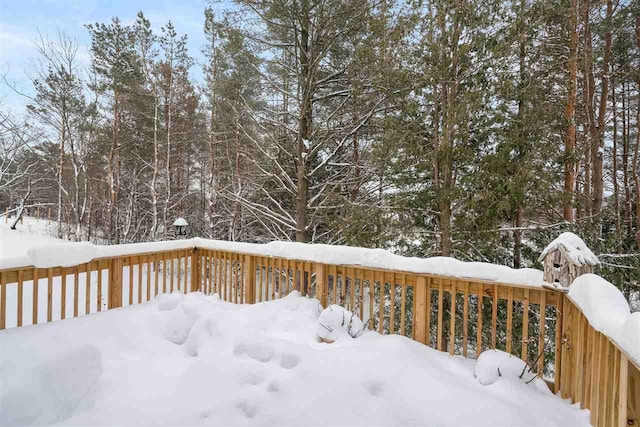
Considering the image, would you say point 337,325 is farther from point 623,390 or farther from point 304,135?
point 304,135

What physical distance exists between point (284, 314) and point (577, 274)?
8.18ft

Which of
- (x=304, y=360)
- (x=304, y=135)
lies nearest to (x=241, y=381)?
(x=304, y=360)

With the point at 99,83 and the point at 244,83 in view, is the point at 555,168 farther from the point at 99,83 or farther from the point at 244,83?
the point at 99,83

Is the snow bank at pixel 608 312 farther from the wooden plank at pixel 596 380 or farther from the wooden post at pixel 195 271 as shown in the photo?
the wooden post at pixel 195 271

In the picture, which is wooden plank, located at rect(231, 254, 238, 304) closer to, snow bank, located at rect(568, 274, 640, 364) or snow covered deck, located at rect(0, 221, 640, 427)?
snow covered deck, located at rect(0, 221, 640, 427)

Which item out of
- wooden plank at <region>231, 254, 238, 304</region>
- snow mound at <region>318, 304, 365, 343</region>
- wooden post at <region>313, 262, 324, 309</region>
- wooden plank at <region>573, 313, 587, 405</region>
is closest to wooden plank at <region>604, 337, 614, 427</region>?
wooden plank at <region>573, 313, 587, 405</region>

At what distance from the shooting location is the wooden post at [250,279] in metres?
4.12

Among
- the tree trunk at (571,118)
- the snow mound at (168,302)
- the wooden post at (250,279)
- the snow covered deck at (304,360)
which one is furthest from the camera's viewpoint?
the tree trunk at (571,118)

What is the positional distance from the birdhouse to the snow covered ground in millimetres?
818

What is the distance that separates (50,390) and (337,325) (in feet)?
7.13

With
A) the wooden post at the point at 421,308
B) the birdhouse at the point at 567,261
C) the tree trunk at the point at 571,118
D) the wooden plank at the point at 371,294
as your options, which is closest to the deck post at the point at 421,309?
the wooden post at the point at 421,308

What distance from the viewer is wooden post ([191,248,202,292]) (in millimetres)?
4698

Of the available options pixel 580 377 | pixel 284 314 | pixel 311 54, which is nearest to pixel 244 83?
pixel 311 54

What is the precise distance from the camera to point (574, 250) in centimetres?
212
